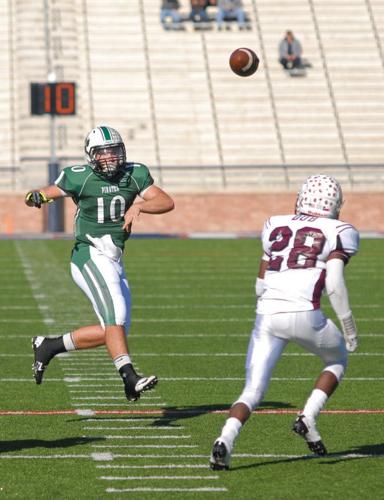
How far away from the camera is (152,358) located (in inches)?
450

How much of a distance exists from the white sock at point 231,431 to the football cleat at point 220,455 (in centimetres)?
3

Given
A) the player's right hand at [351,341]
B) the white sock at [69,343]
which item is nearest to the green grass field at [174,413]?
the white sock at [69,343]

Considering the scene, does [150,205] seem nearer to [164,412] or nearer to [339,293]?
[164,412]

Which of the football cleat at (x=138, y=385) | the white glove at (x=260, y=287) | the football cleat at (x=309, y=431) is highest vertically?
the white glove at (x=260, y=287)

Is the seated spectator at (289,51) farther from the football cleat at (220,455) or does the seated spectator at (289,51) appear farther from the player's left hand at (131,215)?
the football cleat at (220,455)

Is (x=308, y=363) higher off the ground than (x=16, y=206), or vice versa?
(x=16, y=206)

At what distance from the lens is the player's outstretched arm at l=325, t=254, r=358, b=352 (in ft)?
21.7

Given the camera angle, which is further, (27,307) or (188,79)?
(188,79)

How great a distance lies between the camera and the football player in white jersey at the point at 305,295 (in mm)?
6645

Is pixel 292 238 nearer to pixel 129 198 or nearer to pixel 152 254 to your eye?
pixel 129 198

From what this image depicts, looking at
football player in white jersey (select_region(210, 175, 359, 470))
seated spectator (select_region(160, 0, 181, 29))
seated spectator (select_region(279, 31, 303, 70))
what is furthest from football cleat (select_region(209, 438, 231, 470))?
seated spectator (select_region(160, 0, 181, 29))

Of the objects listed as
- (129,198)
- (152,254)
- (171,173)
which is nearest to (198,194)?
(171,173)

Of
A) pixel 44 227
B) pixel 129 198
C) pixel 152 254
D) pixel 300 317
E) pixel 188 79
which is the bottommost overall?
pixel 300 317

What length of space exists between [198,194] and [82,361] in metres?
21.6
